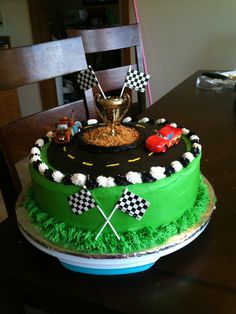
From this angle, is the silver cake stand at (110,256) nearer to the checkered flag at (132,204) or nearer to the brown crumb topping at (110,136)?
the checkered flag at (132,204)

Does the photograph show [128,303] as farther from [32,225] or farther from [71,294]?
[32,225]

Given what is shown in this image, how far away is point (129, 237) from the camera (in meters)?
0.61

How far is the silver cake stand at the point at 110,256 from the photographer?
58 cm

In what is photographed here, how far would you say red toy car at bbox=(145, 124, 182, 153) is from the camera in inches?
26.9

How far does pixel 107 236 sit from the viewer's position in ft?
2.01

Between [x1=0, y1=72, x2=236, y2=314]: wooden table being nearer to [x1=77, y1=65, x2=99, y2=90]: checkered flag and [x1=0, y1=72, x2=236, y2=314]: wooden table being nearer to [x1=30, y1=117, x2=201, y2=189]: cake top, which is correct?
[x1=30, y1=117, x2=201, y2=189]: cake top

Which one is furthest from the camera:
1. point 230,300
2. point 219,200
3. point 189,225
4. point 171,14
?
point 171,14

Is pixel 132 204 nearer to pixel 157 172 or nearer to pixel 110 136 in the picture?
pixel 157 172

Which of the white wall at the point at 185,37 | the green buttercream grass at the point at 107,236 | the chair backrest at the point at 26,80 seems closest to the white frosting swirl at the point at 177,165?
the green buttercream grass at the point at 107,236

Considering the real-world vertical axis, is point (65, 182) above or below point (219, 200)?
above

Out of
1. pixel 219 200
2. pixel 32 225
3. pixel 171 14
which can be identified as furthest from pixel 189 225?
pixel 171 14

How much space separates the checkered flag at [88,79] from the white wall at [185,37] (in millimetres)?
2121

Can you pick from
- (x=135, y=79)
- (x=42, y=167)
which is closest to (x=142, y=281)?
(x=42, y=167)

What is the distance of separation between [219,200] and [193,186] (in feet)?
0.50
